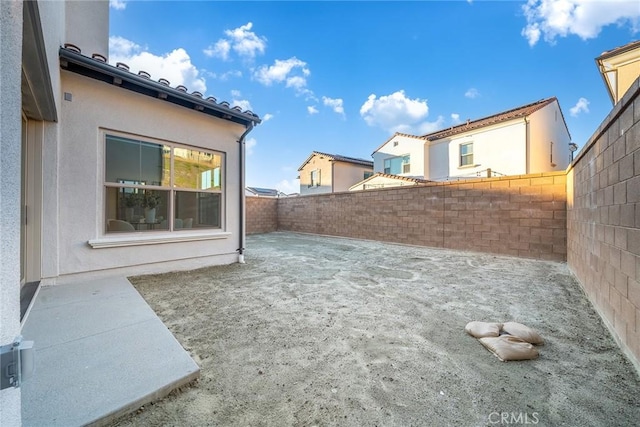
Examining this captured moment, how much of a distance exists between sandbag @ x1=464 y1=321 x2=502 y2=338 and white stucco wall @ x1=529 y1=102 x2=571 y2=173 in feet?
42.3

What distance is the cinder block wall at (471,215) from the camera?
5855mm

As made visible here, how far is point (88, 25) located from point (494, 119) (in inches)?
625

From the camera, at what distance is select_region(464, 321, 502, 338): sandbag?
8.09 ft

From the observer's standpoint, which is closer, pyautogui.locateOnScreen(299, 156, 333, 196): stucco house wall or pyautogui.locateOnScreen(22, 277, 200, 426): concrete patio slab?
pyautogui.locateOnScreen(22, 277, 200, 426): concrete patio slab

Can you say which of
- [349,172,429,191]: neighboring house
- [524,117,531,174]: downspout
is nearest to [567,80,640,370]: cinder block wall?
[524,117,531,174]: downspout

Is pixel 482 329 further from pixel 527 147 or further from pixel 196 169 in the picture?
pixel 527 147

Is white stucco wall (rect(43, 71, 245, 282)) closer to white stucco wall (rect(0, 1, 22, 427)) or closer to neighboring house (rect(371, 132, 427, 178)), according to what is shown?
white stucco wall (rect(0, 1, 22, 427))

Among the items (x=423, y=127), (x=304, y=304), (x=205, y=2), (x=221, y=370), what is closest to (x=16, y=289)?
(x=221, y=370)

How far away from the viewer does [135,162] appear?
14.4 ft

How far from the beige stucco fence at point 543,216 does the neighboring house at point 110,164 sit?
186 inches

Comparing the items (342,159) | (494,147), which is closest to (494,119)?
(494,147)

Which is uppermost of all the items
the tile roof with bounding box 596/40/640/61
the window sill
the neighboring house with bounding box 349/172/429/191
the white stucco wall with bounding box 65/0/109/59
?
the tile roof with bounding box 596/40/640/61

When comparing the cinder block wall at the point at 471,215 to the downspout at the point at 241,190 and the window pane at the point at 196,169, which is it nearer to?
the downspout at the point at 241,190

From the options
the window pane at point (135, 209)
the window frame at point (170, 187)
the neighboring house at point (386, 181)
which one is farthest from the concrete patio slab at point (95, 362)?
the neighboring house at point (386, 181)
